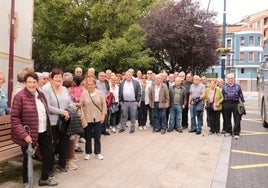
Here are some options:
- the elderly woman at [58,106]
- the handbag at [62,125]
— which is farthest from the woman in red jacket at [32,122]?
the handbag at [62,125]

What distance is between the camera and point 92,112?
710 cm

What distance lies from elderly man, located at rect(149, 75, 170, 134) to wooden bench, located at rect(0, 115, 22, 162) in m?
5.60

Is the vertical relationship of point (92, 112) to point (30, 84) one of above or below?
below

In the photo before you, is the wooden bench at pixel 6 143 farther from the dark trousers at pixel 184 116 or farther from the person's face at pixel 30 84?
the dark trousers at pixel 184 116

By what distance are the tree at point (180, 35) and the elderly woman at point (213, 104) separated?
14487mm

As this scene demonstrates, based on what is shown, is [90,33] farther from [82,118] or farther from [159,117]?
[82,118]

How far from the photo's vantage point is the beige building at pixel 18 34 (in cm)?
938

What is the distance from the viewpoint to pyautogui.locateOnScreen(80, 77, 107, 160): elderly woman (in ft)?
23.3

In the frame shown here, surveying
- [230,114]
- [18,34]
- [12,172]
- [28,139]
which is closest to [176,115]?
[230,114]

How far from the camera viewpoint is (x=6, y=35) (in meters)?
9.56

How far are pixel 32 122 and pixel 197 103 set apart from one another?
6526mm

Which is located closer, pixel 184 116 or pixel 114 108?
pixel 114 108

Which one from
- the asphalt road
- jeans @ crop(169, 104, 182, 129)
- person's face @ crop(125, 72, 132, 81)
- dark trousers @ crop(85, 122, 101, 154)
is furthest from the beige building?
the asphalt road

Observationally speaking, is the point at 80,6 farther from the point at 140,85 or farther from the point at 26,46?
the point at 140,85
